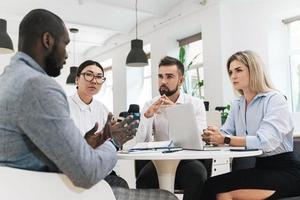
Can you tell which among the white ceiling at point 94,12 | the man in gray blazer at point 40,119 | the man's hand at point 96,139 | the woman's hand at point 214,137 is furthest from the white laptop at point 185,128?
the white ceiling at point 94,12

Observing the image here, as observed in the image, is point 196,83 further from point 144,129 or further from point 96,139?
point 96,139

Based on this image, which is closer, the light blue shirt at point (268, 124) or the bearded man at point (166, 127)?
the light blue shirt at point (268, 124)

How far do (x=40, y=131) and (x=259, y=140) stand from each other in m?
1.17

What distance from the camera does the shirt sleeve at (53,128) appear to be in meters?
0.94

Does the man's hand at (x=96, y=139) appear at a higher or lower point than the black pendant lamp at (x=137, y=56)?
lower

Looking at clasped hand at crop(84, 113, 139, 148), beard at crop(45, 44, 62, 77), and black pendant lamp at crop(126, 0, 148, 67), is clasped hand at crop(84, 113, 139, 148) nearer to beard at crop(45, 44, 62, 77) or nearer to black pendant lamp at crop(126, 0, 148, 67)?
beard at crop(45, 44, 62, 77)

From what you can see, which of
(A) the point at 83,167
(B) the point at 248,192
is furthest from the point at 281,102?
(A) the point at 83,167

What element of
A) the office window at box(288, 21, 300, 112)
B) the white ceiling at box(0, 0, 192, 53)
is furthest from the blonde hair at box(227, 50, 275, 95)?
the white ceiling at box(0, 0, 192, 53)

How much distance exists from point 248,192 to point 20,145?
1142mm

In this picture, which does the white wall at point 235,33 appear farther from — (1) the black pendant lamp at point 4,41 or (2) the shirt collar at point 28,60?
(2) the shirt collar at point 28,60

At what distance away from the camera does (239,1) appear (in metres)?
5.64

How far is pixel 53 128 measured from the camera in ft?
3.09

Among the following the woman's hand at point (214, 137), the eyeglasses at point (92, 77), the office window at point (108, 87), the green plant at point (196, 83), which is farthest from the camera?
the office window at point (108, 87)

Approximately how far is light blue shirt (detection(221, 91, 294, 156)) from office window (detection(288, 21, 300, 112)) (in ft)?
12.2
